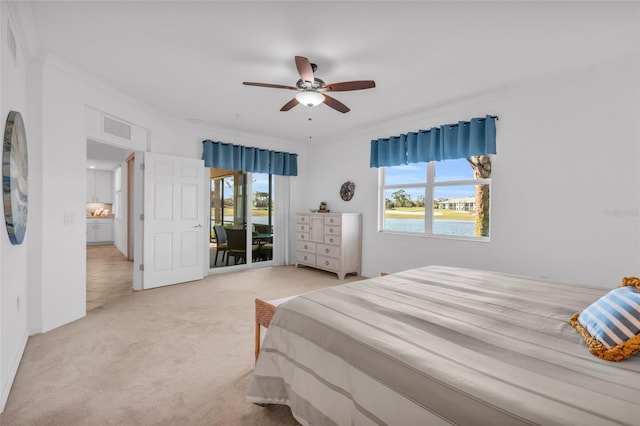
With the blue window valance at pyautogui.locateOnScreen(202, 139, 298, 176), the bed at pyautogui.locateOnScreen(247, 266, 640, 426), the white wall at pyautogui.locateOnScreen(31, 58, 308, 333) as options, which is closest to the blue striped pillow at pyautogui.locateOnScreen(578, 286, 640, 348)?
the bed at pyautogui.locateOnScreen(247, 266, 640, 426)

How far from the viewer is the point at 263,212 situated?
5.93m

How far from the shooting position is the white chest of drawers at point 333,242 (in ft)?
16.0

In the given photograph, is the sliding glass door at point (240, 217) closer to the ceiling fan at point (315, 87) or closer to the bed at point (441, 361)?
the ceiling fan at point (315, 87)

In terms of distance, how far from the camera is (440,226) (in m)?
4.16

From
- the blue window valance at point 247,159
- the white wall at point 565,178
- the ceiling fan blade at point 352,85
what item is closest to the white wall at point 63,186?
the blue window valance at point 247,159

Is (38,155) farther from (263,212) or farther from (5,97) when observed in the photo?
(263,212)

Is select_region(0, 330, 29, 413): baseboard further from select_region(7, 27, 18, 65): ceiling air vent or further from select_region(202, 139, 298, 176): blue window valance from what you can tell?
select_region(202, 139, 298, 176): blue window valance

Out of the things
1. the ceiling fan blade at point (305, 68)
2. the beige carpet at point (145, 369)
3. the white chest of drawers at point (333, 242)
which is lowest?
the beige carpet at point (145, 369)

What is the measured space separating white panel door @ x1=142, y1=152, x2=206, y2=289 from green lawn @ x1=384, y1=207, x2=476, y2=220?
3010 mm

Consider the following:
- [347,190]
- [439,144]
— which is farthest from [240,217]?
[439,144]

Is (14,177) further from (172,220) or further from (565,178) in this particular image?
(565,178)

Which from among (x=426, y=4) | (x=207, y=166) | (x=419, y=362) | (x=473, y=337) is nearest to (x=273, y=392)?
(x=419, y=362)

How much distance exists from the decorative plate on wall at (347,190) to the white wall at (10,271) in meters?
4.07

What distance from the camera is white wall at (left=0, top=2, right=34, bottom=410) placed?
1818 millimetres
